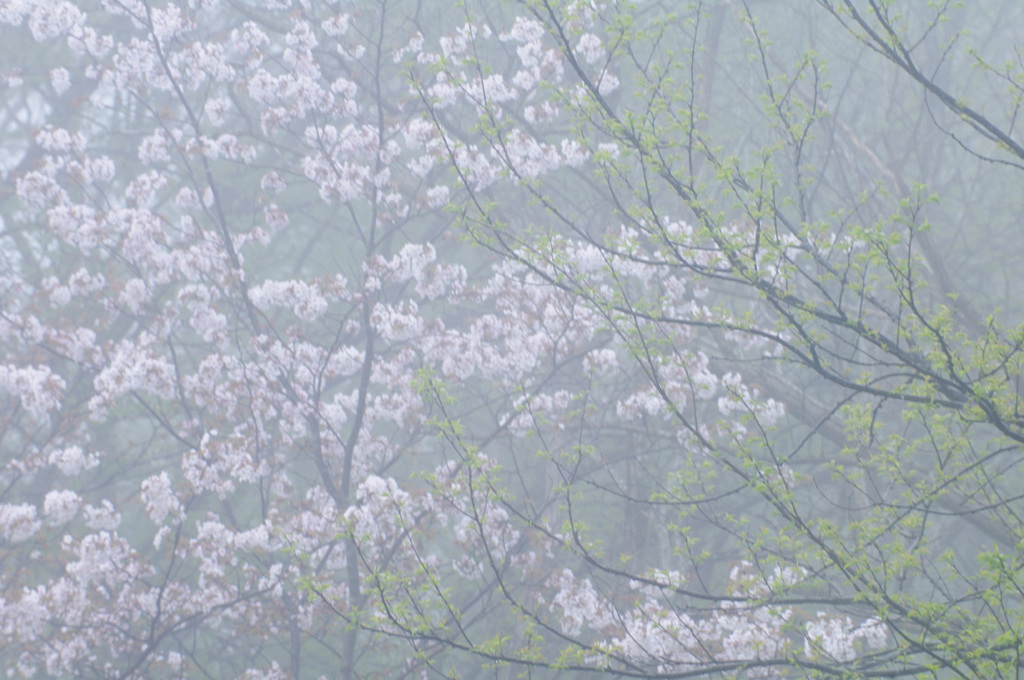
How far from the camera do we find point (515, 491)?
1091 cm

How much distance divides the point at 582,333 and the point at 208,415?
3618 millimetres

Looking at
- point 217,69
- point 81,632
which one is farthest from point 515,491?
point 217,69

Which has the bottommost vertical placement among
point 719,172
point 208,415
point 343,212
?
point 719,172

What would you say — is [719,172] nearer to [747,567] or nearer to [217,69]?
[747,567]

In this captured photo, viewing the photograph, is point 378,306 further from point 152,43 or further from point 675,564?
point 675,564

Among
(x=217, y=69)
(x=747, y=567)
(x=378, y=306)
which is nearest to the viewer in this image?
(x=747, y=567)

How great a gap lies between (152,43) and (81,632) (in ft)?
16.8

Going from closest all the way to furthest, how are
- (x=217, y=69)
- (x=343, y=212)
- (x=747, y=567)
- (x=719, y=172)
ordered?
(x=719, y=172) < (x=747, y=567) < (x=217, y=69) < (x=343, y=212)

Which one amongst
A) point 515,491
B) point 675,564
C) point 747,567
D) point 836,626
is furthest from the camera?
point 515,491

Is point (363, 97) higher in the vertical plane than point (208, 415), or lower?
higher

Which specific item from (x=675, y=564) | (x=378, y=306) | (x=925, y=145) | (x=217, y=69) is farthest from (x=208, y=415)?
(x=925, y=145)

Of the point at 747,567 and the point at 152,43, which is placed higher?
the point at 152,43

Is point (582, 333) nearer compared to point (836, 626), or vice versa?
point (836, 626)

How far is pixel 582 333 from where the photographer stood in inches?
349
